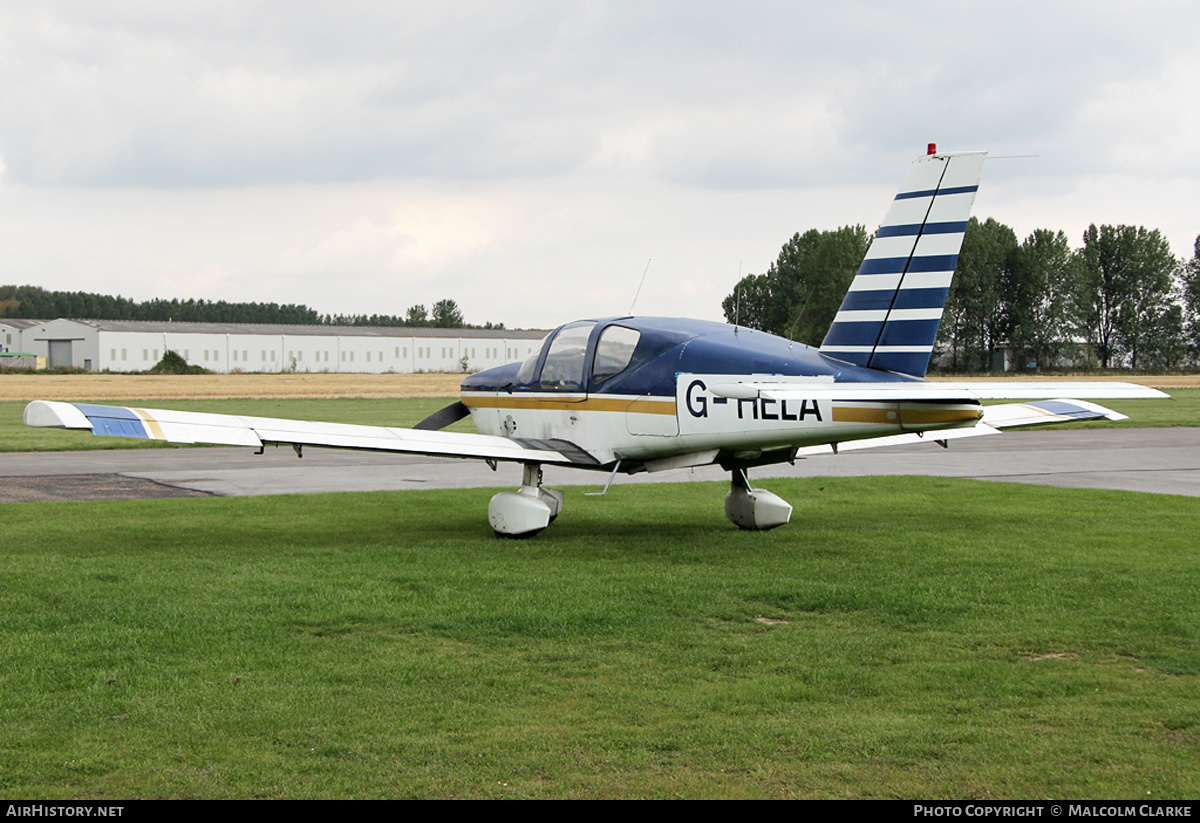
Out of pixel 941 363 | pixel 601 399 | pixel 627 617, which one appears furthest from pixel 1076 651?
pixel 941 363

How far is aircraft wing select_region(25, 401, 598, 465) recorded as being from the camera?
9609 mm

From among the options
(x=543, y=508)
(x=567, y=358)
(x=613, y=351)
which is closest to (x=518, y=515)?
(x=543, y=508)

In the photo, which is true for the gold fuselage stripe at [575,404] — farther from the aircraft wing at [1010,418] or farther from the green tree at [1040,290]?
the green tree at [1040,290]

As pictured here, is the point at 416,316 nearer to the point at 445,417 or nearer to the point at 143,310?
the point at 143,310

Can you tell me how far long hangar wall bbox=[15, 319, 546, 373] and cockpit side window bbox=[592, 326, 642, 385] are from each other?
280ft

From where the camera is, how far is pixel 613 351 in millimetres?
11523

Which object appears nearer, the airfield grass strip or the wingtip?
the airfield grass strip

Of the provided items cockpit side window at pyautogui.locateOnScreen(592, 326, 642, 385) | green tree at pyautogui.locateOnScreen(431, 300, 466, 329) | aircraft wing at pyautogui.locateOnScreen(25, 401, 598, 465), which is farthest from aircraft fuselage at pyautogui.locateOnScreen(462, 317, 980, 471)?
green tree at pyautogui.locateOnScreen(431, 300, 466, 329)

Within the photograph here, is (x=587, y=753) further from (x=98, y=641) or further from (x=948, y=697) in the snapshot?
(x=98, y=641)

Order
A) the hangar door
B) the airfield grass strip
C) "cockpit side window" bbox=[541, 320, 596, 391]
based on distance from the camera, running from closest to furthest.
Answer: the airfield grass strip
"cockpit side window" bbox=[541, 320, 596, 391]
the hangar door

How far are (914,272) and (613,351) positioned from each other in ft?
10.4

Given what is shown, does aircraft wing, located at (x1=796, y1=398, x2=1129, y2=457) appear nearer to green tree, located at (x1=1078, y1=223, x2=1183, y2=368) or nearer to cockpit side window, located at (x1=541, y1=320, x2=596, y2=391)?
cockpit side window, located at (x1=541, y1=320, x2=596, y2=391)

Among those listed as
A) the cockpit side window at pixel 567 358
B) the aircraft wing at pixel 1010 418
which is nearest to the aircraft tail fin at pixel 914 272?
the aircraft wing at pixel 1010 418

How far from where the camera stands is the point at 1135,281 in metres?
104
